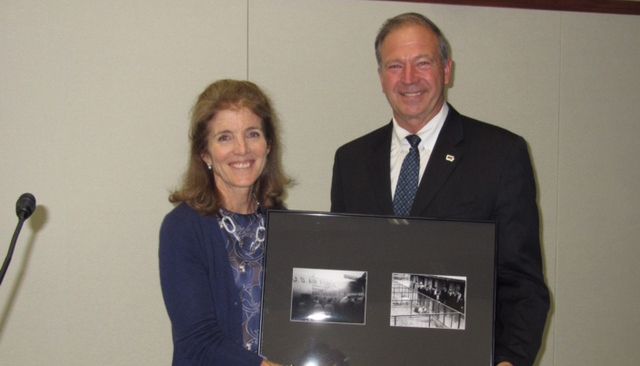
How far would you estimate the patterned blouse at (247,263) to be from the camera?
1.66 m

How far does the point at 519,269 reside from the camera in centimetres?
167

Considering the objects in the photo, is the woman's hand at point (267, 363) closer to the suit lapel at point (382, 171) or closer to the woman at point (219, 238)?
the woman at point (219, 238)

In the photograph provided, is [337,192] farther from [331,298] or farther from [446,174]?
[331,298]

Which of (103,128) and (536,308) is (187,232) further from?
(103,128)

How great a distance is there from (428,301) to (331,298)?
10.1 inches

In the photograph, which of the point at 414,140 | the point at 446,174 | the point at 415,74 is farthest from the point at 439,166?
the point at 415,74

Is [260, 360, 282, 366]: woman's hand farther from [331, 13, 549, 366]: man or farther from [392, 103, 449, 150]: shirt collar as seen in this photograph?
[392, 103, 449, 150]: shirt collar

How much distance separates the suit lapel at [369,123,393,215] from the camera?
183 centimetres

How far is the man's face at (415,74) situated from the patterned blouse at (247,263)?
1.95 feet

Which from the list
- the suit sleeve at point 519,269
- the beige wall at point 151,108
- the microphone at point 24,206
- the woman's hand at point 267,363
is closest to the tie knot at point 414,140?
the suit sleeve at point 519,269

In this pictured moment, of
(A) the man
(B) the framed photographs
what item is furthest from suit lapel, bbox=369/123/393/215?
(B) the framed photographs

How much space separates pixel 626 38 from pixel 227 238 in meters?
2.42

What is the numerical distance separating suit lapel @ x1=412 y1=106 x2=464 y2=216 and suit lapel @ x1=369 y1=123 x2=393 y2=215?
108 mm

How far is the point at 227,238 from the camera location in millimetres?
1684
